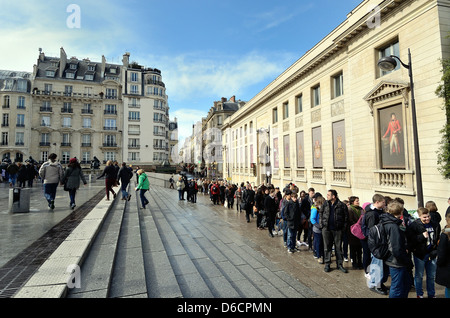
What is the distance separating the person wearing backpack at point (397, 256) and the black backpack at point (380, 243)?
2 centimetres

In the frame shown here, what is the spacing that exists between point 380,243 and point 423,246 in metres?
0.91

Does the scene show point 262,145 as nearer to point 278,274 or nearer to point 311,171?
point 311,171

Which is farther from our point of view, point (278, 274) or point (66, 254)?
point (278, 274)

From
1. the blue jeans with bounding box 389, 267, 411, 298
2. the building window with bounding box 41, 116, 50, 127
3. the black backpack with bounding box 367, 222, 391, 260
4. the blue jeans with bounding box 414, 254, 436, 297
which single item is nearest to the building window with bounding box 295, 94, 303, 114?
the blue jeans with bounding box 414, 254, 436, 297

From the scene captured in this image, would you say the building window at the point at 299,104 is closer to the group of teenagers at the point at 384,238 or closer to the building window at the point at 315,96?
the building window at the point at 315,96

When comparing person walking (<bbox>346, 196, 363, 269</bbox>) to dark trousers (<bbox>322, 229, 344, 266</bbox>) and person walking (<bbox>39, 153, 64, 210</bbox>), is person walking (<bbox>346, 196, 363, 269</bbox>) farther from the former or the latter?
person walking (<bbox>39, 153, 64, 210</bbox>)

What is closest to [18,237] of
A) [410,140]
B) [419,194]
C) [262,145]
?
[419,194]

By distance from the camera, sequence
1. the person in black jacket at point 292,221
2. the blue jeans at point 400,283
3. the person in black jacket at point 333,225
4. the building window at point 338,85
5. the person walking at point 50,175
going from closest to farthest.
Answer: the blue jeans at point 400,283, the person in black jacket at point 333,225, the person in black jacket at point 292,221, the person walking at point 50,175, the building window at point 338,85

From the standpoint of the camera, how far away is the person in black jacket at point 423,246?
3.77 m

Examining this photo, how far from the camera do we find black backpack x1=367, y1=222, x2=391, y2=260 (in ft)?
11.6

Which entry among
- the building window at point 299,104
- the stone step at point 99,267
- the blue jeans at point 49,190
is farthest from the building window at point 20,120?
the stone step at point 99,267

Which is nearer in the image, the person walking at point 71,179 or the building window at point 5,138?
the person walking at point 71,179

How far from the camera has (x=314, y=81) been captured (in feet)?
55.3

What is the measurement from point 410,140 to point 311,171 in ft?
24.1
